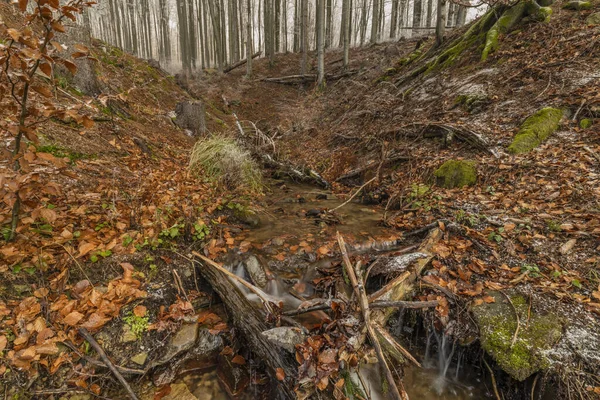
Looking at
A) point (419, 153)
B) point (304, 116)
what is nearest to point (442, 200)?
point (419, 153)

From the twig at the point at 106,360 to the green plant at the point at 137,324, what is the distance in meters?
0.29

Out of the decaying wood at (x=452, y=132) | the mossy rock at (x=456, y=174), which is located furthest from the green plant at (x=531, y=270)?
the decaying wood at (x=452, y=132)

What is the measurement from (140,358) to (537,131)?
6483mm

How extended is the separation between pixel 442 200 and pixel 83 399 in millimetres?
4943

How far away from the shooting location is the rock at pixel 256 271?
3424 millimetres

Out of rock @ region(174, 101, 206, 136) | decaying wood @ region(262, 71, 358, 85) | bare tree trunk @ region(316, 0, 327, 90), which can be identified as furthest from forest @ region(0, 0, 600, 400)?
decaying wood @ region(262, 71, 358, 85)

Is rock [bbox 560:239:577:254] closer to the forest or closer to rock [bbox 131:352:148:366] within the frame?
the forest

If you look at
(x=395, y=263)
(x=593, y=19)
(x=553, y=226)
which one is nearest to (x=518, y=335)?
(x=395, y=263)

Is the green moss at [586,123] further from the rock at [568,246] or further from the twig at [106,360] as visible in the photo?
the twig at [106,360]

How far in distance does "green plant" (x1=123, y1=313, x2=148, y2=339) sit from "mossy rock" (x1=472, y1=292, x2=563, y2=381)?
324 centimetres

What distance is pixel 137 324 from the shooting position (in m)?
2.71

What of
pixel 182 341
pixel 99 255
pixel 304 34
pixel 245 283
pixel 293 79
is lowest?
pixel 182 341

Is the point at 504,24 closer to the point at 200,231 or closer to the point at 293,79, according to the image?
the point at 200,231

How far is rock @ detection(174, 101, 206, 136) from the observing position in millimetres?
8383
